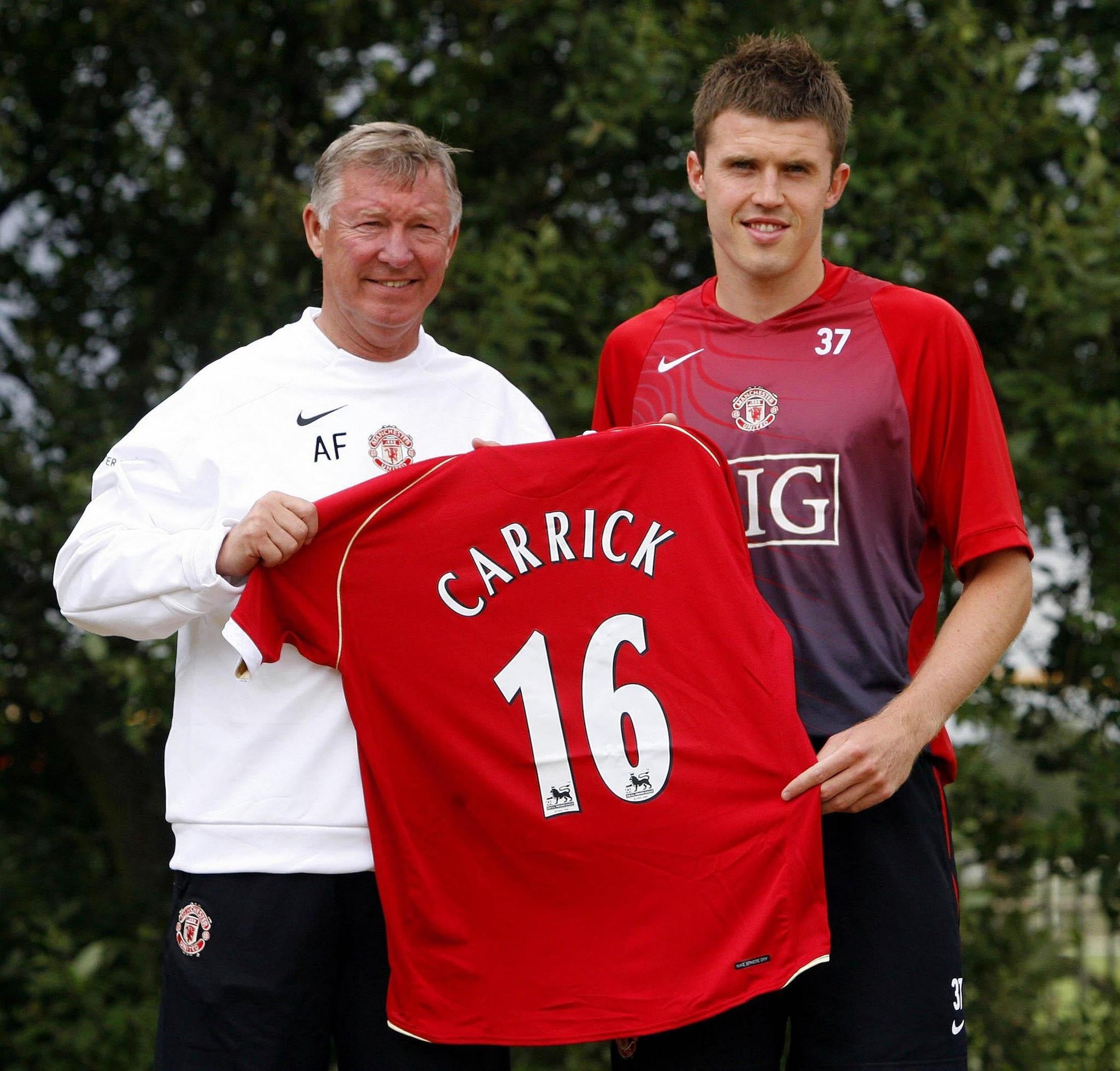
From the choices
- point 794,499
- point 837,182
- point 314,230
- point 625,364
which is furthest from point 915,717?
point 314,230

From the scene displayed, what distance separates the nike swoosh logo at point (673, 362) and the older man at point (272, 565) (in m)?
0.41

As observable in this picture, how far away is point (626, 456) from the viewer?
2.37m

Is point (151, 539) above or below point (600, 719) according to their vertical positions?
above

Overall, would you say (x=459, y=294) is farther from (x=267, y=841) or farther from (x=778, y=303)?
(x=267, y=841)

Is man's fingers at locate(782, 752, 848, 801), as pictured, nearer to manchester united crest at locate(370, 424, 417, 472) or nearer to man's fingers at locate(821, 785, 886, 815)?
man's fingers at locate(821, 785, 886, 815)

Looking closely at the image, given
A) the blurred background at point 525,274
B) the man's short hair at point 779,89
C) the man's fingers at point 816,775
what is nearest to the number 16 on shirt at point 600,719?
the man's fingers at point 816,775

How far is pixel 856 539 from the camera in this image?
2.41m

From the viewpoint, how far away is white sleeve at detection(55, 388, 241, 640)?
2217mm

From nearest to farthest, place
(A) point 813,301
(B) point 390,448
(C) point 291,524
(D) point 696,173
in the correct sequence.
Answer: (C) point 291,524 < (B) point 390,448 < (A) point 813,301 < (D) point 696,173

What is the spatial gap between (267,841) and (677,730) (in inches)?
28.6

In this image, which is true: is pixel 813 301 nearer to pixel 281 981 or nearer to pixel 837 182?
pixel 837 182

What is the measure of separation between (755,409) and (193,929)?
4.46 ft

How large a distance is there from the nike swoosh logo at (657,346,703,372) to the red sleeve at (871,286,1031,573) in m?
0.36

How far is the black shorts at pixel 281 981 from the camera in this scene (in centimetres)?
225
